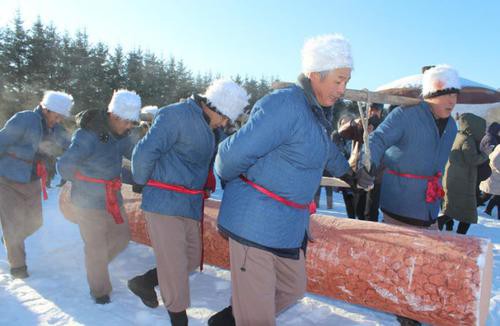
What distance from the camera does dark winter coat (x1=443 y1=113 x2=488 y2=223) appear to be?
5.03 metres

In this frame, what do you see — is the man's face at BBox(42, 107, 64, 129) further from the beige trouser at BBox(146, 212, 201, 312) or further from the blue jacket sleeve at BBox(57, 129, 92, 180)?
the beige trouser at BBox(146, 212, 201, 312)

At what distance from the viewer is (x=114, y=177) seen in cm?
367

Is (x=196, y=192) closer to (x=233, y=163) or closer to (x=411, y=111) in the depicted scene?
(x=233, y=163)

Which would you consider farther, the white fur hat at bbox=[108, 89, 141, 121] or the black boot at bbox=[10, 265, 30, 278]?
the black boot at bbox=[10, 265, 30, 278]

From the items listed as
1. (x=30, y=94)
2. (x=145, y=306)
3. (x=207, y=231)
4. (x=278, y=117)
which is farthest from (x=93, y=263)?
(x=30, y=94)

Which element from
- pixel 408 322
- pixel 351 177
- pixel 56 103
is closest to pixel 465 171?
pixel 408 322

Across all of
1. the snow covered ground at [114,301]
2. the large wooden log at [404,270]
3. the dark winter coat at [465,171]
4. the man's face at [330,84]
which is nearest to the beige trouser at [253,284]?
the man's face at [330,84]

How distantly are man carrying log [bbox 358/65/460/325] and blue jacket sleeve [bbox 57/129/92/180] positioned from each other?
2373mm

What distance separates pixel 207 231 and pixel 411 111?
216 centimetres

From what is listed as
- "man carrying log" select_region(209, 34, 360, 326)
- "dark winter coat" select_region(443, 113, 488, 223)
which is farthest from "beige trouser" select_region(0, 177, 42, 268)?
"dark winter coat" select_region(443, 113, 488, 223)

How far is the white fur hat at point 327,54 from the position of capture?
2.17 m

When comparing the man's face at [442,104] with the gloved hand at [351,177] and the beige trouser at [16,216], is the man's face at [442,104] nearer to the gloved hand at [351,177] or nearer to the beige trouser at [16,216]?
the gloved hand at [351,177]

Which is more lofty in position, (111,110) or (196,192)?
(111,110)

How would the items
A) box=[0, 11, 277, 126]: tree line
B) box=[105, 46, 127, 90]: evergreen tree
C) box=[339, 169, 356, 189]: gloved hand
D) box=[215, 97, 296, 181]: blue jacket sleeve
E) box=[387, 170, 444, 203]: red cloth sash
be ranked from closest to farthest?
box=[215, 97, 296, 181]: blue jacket sleeve < box=[339, 169, 356, 189]: gloved hand < box=[387, 170, 444, 203]: red cloth sash < box=[0, 11, 277, 126]: tree line < box=[105, 46, 127, 90]: evergreen tree
